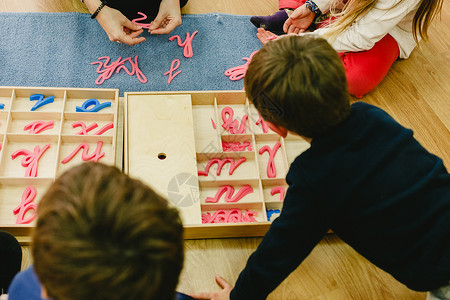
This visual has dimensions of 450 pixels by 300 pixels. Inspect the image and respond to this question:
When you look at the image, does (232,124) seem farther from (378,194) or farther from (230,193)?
(378,194)

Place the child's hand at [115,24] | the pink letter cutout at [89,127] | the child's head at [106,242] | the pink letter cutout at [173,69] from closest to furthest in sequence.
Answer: the child's head at [106,242], the pink letter cutout at [89,127], the child's hand at [115,24], the pink letter cutout at [173,69]

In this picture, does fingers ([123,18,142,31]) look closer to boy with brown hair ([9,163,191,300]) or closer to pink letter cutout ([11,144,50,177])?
pink letter cutout ([11,144,50,177])

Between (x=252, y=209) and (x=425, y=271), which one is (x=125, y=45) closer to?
(x=252, y=209)

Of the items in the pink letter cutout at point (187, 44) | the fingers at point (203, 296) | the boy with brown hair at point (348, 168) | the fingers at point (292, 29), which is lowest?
the fingers at point (203, 296)

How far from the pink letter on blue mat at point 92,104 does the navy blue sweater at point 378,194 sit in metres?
0.82

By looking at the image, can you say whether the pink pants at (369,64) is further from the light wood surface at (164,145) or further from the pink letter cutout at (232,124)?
the light wood surface at (164,145)

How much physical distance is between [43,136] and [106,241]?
3.05 ft

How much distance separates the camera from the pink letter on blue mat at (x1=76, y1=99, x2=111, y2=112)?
1.36m

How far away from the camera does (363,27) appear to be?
57.4 inches

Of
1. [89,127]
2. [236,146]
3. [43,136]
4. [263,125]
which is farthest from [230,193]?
[43,136]

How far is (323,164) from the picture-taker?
0.78m

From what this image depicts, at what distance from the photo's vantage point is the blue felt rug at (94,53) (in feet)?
5.03

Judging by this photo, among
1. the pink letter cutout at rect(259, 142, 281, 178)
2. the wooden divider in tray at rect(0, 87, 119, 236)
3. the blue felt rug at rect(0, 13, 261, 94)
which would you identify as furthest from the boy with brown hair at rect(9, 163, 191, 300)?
the blue felt rug at rect(0, 13, 261, 94)

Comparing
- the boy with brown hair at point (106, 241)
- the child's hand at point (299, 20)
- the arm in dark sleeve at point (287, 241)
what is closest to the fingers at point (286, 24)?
the child's hand at point (299, 20)
